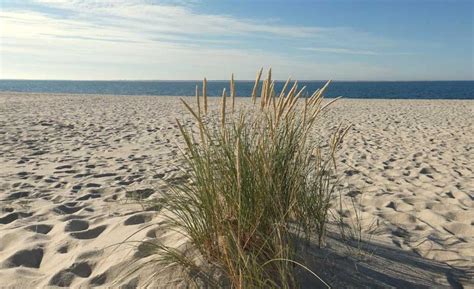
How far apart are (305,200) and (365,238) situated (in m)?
0.89

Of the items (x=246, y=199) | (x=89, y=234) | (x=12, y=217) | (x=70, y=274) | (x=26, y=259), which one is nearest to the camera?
(x=246, y=199)

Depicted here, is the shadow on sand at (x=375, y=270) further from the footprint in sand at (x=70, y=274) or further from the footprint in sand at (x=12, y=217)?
the footprint in sand at (x=12, y=217)

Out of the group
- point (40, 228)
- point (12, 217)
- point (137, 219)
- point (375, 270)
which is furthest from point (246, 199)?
point (12, 217)

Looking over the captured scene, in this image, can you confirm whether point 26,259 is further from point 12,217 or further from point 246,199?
point 246,199

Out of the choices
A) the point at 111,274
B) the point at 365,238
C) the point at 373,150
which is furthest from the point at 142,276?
the point at 373,150

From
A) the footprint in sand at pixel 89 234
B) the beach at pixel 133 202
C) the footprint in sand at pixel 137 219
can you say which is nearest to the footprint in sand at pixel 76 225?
the beach at pixel 133 202

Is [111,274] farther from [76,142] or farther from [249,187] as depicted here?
[76,142]

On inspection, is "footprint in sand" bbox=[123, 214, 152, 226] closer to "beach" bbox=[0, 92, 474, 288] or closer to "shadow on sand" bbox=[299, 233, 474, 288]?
"beach" bbox=[0, 92, 474, 288]

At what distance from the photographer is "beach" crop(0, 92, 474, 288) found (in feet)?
8.42

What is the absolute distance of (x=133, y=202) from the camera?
3627 mm

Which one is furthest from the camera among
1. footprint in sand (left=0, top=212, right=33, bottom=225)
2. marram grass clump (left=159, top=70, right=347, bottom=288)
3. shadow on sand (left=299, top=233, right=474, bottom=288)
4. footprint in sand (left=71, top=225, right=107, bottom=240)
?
footprint in sand (left=0, top=212, right=33, bottom=225)

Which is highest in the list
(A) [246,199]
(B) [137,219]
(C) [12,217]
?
(A) [246,199]

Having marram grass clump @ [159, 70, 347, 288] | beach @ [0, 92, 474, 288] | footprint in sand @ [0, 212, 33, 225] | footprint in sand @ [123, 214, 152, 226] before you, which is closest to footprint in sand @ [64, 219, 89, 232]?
beach @ [0, 92, 474, 288]

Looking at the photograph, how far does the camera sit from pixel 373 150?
299 inches
